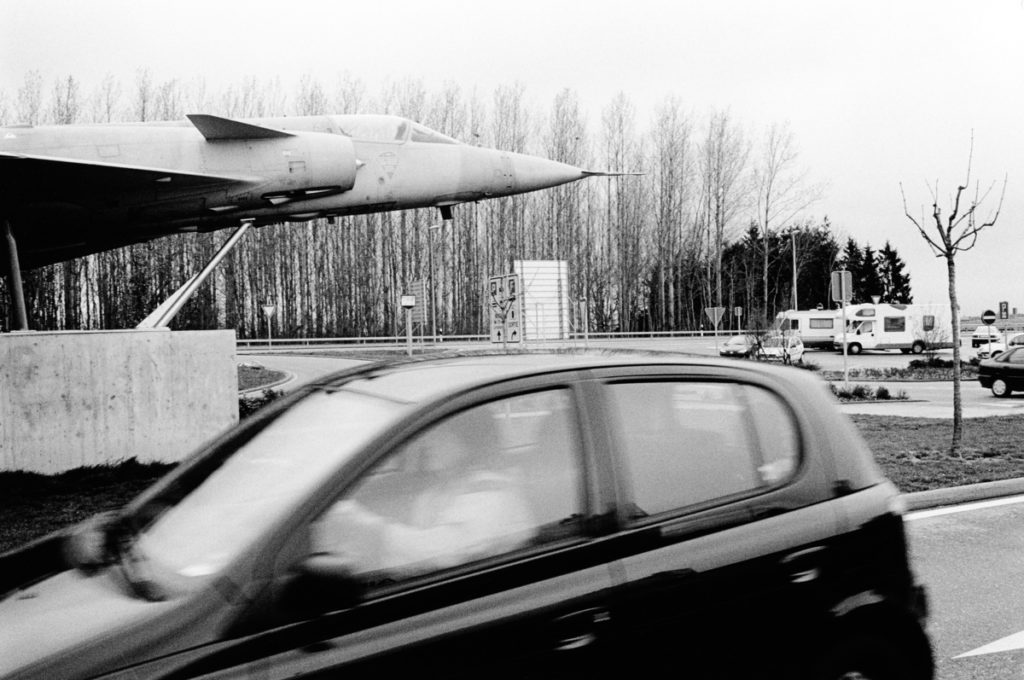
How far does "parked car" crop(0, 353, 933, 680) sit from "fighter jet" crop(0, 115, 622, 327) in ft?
30.4

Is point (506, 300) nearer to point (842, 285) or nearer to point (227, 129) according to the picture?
point (227, 129)

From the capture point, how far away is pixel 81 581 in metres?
2.54

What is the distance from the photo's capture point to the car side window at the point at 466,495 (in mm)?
2398

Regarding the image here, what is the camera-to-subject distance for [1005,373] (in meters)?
22.6

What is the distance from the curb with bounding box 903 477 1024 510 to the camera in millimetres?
8508

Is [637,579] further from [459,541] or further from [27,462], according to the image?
[27,462]

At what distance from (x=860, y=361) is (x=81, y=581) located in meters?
43.2

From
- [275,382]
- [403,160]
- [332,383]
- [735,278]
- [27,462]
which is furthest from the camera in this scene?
[735,278]

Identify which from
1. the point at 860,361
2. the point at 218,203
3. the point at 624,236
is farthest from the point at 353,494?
the point at 624,236

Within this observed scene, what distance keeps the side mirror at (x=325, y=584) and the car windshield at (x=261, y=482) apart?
166 mm

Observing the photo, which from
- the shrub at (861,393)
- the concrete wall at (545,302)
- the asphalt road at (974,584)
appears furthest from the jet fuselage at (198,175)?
the shrub at (861,393)

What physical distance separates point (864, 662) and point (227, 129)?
10.9m

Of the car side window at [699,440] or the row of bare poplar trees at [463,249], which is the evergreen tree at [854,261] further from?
the car side window at [699,440]

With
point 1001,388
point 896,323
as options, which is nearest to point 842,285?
point 1001,388
